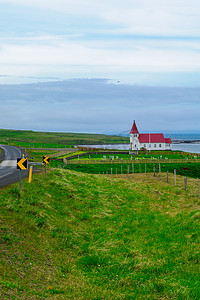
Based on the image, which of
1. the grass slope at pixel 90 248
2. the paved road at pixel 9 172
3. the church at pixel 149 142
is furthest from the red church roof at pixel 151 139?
the grass slope at pixel 90 248

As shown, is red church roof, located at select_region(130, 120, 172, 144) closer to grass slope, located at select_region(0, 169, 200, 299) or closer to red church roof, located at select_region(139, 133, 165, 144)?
red church roof, located at select_region(139, 133, 165, 144)

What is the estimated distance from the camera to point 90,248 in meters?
13.0

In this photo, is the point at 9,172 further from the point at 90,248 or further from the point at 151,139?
the point at 151,139

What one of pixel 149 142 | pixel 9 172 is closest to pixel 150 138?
pixel 149 142

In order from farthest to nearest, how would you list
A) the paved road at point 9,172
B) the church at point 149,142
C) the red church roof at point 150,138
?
the red church roof at point 150,138
the church at point 149,142
the paved road at point 9,172

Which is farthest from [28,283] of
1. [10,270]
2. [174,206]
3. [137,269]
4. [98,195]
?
[174,206]

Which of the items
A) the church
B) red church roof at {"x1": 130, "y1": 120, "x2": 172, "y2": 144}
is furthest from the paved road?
red church roof at {"x1": 130, "y1": 120, "x2": 172, "y2": 144}

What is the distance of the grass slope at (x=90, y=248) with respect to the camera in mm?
9125

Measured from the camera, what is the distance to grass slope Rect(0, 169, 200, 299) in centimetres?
912

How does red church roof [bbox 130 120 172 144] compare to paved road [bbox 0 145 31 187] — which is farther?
red church roof [bbox 130 120 172 144]

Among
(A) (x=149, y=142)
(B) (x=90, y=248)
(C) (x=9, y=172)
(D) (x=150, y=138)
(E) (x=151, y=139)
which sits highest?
(D) (x=150, y=138)

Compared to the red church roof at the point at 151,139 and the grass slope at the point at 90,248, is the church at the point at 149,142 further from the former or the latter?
the grass slope at the point at 90,248

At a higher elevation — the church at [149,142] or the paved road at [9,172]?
the church at [149,142]

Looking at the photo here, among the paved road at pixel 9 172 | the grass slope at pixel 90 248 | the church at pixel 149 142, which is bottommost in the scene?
the grass slope at pixel 90 248
